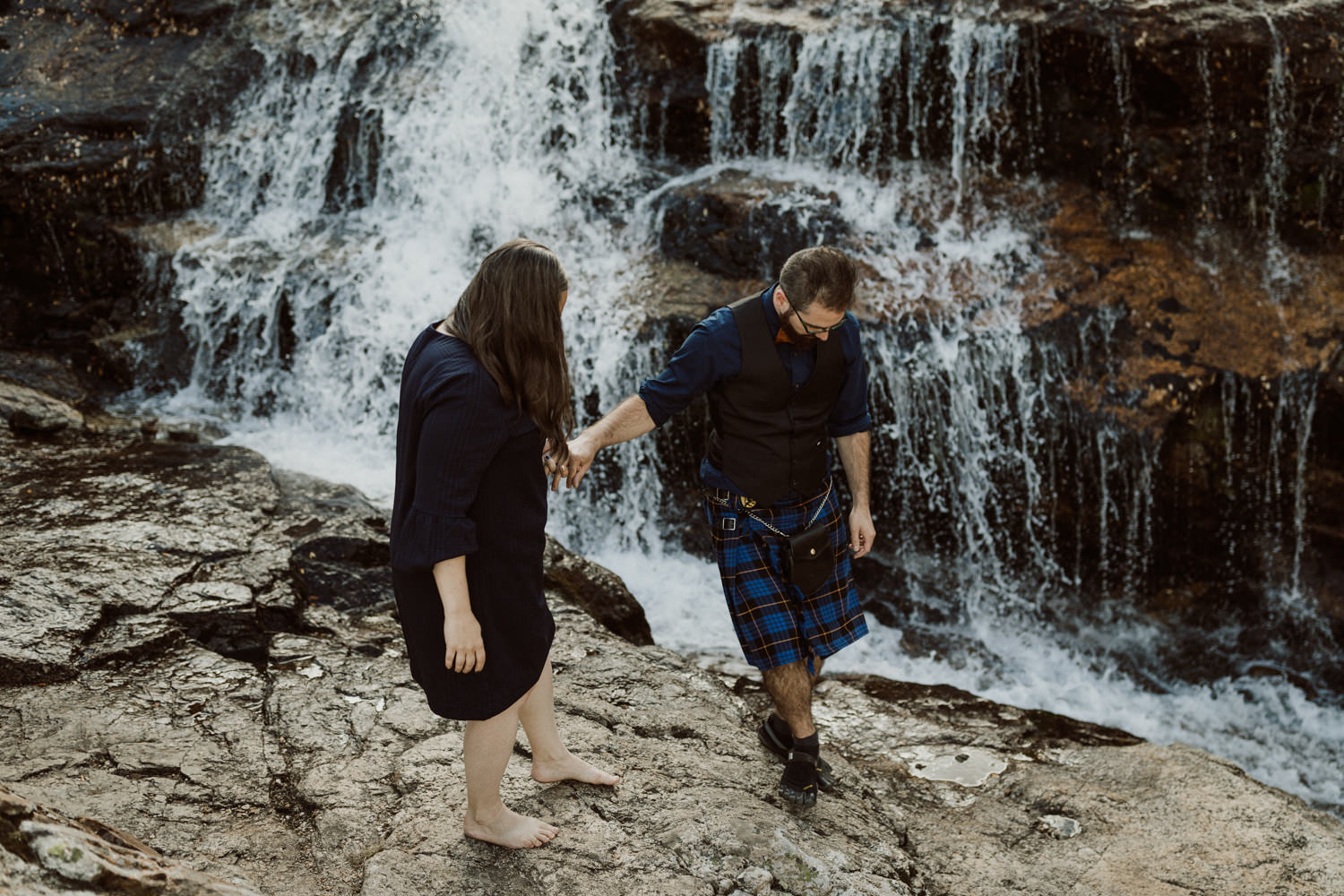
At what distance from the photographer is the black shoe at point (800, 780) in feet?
10.9

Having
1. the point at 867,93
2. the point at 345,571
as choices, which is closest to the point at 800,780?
the point at 345,571

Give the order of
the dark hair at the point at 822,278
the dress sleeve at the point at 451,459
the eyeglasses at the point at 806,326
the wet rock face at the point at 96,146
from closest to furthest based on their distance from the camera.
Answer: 1. the dress sleeve at the point at 451,459
2. the dark hair at the point at 822,278
3. the eyeglasses at the point at 806,326
4. the wet rock face at the point at 96,146

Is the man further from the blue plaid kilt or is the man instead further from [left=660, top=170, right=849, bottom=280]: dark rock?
[left=660, top=170, right=849, bottom=280]: dark rock

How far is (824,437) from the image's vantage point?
3477mm

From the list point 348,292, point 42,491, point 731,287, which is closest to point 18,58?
point 348,292

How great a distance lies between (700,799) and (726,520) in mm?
901

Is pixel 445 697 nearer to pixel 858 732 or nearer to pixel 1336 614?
pixel 858 732

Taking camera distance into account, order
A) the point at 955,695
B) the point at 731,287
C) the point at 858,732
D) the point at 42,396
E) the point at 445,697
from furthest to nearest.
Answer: the point at 731,287
the point at 42,396
the point at 955,695
the point at 858,732
the point at 445,697

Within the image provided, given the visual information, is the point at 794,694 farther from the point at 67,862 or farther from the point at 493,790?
the point at 67,862

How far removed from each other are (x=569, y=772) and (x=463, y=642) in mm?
917

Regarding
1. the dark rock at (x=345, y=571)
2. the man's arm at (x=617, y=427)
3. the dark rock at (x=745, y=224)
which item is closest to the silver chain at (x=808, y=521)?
the man's arm at (x=617, y=427)

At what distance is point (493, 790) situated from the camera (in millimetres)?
2764

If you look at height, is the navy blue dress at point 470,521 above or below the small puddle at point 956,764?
above

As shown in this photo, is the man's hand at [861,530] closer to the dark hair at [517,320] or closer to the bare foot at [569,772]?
the bare foot at [569,772]
